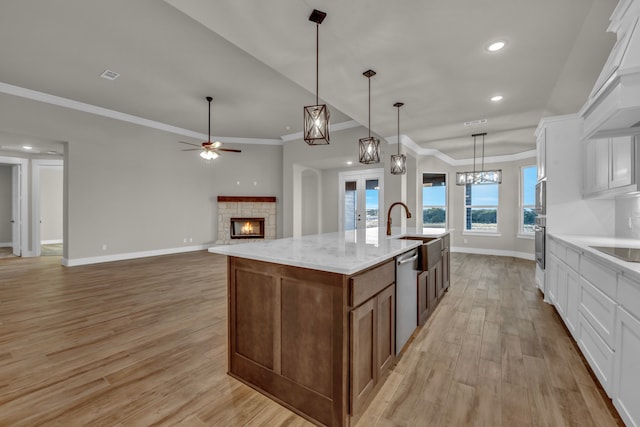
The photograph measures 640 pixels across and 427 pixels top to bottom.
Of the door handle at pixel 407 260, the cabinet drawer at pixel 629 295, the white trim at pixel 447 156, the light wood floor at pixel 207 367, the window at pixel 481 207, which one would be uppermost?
the white trim at pixel 447 156

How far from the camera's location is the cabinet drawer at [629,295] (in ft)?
4.67

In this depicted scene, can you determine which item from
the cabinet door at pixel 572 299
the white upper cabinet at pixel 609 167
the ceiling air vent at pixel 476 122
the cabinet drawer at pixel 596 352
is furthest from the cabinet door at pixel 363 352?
the ceiling air vent at pixel 476 122

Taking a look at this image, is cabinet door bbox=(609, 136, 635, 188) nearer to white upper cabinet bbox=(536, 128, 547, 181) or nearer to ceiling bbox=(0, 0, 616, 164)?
ceiling bbox=(0, 0, 616, 164)

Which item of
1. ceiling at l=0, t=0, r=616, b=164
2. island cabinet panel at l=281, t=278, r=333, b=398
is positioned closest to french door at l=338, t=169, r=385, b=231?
ceiling at l=0, t=0, r=616, b=164

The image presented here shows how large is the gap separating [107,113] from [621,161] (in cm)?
773

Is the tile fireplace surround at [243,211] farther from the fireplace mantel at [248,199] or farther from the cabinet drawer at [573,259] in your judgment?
the cabinet drawer at [573,259]

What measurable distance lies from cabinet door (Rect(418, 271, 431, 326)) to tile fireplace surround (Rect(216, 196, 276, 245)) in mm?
5579

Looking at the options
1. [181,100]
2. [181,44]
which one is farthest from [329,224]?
[181,44]

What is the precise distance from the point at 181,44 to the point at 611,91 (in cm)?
393

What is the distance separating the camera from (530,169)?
6941 mm

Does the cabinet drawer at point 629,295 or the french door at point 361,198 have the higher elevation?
the french door at point 361,198

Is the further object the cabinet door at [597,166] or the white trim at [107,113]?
the white trim at [107,113]

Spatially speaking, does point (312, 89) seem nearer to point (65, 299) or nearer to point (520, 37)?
point (520, 37)

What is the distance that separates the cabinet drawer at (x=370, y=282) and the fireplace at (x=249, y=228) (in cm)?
631
